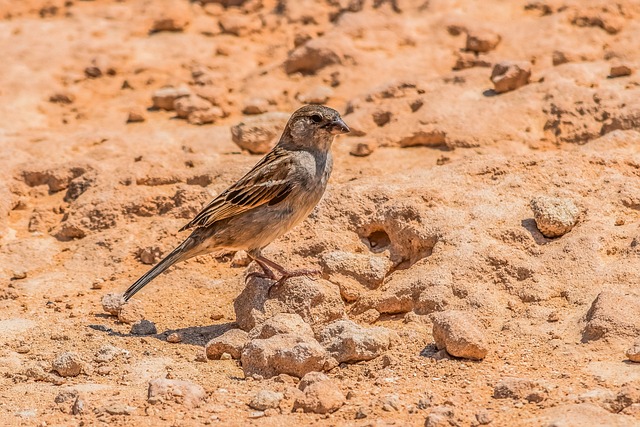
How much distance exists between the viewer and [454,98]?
27.3ft

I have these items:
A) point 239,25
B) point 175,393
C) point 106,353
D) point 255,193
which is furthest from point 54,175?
point 175,393

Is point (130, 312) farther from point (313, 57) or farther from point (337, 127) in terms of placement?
point (313, 57)

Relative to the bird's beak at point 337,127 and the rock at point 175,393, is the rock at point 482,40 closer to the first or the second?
the bird's beak at point 337,127

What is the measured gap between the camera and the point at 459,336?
5367 millimetres

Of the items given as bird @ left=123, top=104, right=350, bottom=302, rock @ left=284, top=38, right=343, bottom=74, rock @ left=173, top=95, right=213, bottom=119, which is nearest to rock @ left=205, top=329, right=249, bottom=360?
bird @ left=123, top=104, right=350, bottom=302

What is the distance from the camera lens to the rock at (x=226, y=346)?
19.2 feet

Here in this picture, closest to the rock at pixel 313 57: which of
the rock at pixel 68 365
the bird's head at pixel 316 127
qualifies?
the bird's head at pixel 316 127

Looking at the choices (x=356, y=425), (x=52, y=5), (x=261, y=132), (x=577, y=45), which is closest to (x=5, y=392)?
(x=356, y=425)

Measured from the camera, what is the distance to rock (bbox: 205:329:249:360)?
5.86m

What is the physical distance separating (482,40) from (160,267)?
13.6 feet

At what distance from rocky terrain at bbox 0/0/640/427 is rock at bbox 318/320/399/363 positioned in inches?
0.7

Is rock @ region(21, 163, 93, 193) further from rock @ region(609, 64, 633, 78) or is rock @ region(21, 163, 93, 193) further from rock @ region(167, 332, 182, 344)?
rock @ region(609, 64, 633, 78)

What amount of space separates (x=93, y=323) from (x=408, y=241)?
2.10 metres

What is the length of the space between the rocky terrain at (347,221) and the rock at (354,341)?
0.06 ft
